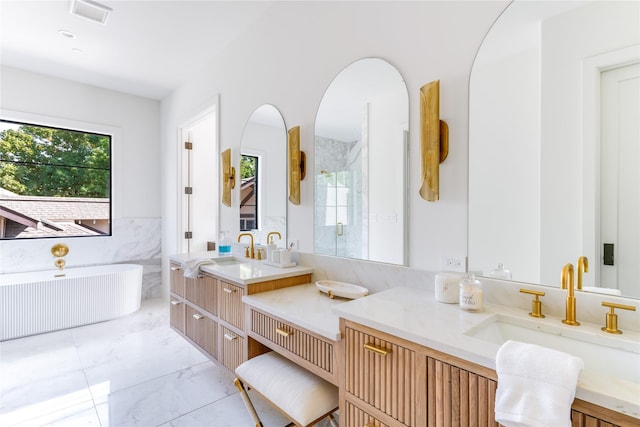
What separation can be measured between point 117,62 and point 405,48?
10.7ft

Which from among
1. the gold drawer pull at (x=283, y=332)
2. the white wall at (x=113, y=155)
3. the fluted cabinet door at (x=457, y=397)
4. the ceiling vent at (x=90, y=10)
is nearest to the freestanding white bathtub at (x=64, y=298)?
the white wall at (x=113, y=155)

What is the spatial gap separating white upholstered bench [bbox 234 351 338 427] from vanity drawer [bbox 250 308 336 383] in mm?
96

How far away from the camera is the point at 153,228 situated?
4.52 metres

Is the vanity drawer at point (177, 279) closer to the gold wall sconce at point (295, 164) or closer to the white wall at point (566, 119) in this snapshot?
the gold wall sconce at point (295, 164)

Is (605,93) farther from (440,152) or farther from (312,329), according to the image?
(312,329)

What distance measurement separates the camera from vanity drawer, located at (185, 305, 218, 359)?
222cm

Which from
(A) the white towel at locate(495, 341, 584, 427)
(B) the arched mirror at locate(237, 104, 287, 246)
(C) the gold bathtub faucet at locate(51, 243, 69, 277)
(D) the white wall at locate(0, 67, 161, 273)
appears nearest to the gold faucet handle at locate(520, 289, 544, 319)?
(A) the white towel at locate(495, 341, 584, 427)

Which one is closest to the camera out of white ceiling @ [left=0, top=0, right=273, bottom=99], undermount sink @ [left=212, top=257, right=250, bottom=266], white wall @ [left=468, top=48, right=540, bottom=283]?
white wall @ [left=468, top=48, right=540, bottom=283]

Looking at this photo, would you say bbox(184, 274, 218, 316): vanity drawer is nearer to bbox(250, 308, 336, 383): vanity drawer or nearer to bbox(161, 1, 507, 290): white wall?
bbox(250, 308, 336, 383): vanity drawer

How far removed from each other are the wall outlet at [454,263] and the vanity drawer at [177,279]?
2.15m

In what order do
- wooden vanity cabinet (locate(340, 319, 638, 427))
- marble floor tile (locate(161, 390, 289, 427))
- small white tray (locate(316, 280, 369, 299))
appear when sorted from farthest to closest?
marble floor tile (locate(161, 390, 289, 427))
small white tray (locate(316, 280, 369, 299))
wooden vanity cabinet (locate(340, 319, 638, 427))

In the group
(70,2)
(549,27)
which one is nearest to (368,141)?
(549,27)

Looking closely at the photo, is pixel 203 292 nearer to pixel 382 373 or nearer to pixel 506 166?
pixel 382 373

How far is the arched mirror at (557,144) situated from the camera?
106 cm
